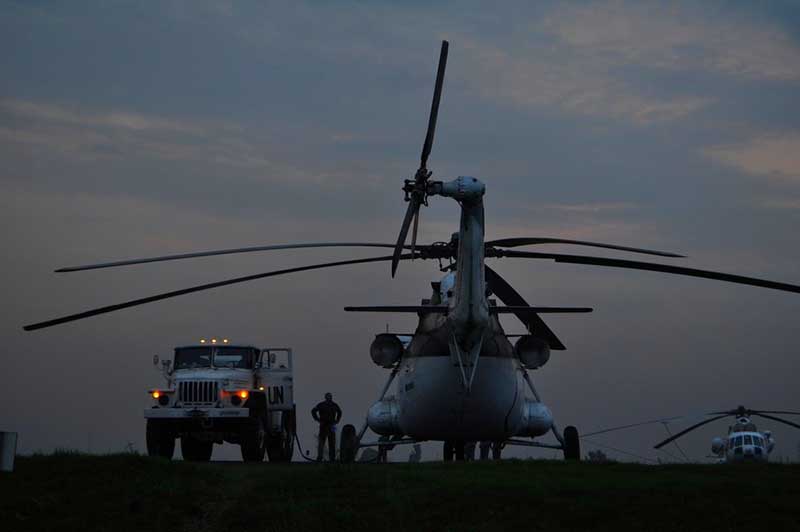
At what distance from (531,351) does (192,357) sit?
26.7 ft

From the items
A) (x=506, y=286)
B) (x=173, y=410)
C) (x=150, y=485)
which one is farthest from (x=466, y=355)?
(x=150, y=485)

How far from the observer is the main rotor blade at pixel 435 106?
16.3 meters

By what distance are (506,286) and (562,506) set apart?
1187cm

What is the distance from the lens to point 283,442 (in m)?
29.6

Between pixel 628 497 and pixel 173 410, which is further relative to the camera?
pixel 173 410

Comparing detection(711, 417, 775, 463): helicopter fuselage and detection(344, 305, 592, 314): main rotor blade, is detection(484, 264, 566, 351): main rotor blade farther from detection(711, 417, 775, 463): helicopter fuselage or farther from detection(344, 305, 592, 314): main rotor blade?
detection(711, 417, 775, 463): helicopter fuselage

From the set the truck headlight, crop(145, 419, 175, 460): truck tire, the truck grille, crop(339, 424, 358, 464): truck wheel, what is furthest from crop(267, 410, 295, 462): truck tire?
the truck headlight

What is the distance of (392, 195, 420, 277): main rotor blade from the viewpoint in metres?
17.8

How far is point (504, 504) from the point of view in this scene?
14.2 m

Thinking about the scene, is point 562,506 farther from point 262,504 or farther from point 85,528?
point 85,528

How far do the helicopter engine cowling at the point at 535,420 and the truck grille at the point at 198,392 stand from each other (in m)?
6.91

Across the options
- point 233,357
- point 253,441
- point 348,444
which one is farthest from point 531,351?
point 233,357

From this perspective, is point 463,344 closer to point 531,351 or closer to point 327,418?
point 531,351

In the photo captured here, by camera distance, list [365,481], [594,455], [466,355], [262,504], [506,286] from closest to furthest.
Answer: [262,504] < [365,481] < [466,355] < [506,286] < [594,455]
